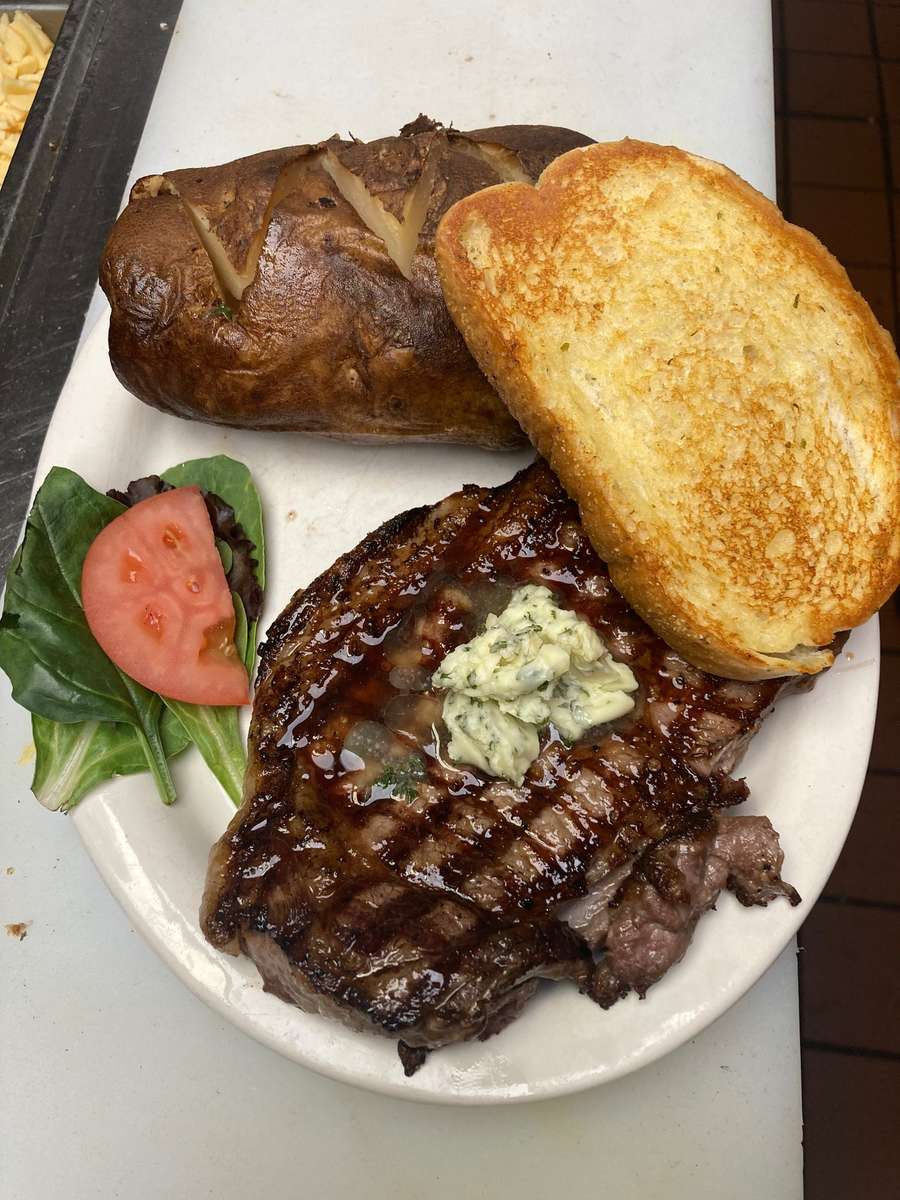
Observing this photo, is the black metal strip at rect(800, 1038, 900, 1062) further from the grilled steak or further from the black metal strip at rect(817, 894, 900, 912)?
the grilled steak

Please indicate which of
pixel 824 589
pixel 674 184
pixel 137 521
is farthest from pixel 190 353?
pixel 824 589

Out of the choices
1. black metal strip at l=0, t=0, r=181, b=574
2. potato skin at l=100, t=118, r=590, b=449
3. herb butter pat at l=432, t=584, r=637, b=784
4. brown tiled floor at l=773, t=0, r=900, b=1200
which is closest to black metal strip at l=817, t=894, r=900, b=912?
brown tiled floor at l=773, t=0, r=900, b=1200

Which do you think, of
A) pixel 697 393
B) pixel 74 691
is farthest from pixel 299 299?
pixel 74 691

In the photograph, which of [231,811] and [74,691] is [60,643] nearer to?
[74,691]

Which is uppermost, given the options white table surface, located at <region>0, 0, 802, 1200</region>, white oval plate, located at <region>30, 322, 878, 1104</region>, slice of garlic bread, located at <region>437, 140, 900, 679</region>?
slice of garlic bread, located at <region>437, 140, 900, 679</region>

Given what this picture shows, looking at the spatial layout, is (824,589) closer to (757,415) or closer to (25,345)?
(757,415)

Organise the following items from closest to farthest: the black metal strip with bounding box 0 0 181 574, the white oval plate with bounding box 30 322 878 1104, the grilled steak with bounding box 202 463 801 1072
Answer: the grilled steak with bounding box 202 463 801 1072, the white oval plate with bounding box 30 322 878 1104, the black metal strip with bounding box 0 0 181 574
